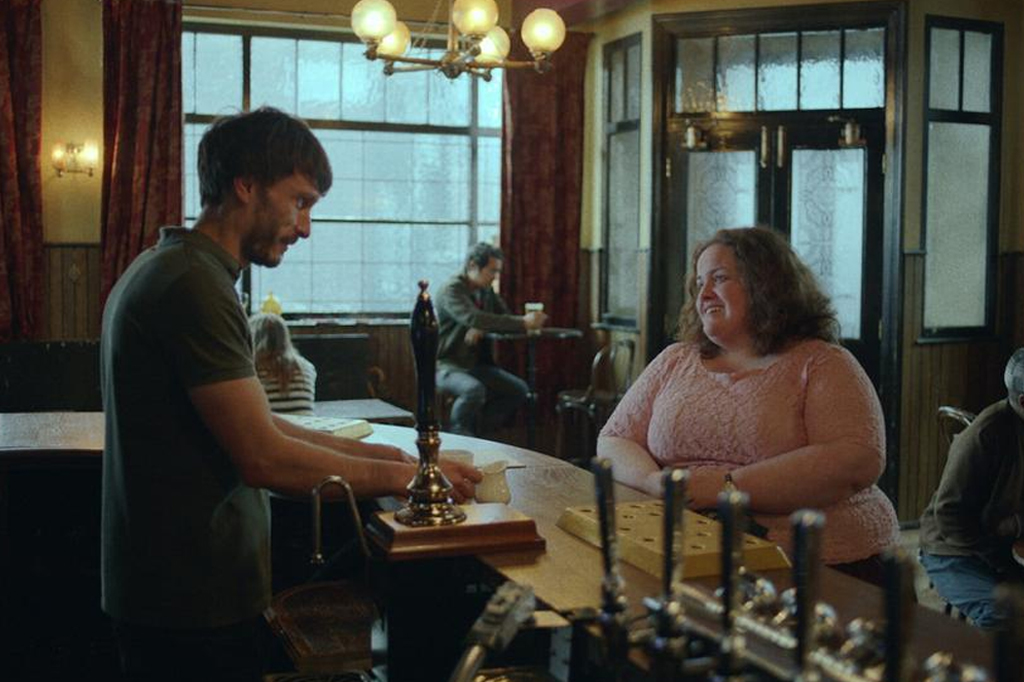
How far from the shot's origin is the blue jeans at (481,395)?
7.19m

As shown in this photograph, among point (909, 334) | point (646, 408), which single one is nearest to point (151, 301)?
point (646, 408)

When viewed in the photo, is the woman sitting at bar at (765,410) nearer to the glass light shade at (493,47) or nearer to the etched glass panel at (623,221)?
the glass light shade at (493,47)

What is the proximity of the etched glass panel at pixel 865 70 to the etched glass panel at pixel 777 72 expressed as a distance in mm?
297

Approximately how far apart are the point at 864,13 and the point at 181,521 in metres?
5.76

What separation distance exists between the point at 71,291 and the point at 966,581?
5.71 metres

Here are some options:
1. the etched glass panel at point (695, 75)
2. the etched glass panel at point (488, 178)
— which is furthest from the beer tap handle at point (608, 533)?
the etched glass panel at point (488, 178)

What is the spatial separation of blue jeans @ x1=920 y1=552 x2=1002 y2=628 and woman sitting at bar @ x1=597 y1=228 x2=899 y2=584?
27.5 inches

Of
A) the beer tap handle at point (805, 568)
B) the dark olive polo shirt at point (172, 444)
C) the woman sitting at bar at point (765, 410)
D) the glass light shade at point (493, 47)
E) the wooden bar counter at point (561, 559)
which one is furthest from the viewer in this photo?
the glass light shade at point (493, 47)

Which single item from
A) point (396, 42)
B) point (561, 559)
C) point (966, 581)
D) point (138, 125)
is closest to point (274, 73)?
point (138, 125)

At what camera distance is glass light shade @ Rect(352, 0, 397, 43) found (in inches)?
200

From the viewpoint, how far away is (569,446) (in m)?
8.27

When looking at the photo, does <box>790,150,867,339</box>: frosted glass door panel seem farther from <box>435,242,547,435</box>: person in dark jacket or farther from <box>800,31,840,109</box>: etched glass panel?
<box>435,242,547,435</box>: person in dark jacket

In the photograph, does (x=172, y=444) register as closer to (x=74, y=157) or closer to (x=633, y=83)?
(x=74, y=157)

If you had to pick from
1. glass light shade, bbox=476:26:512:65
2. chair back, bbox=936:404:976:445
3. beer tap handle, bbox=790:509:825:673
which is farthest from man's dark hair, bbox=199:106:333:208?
glass light shade, bbox=476:26:512:65
